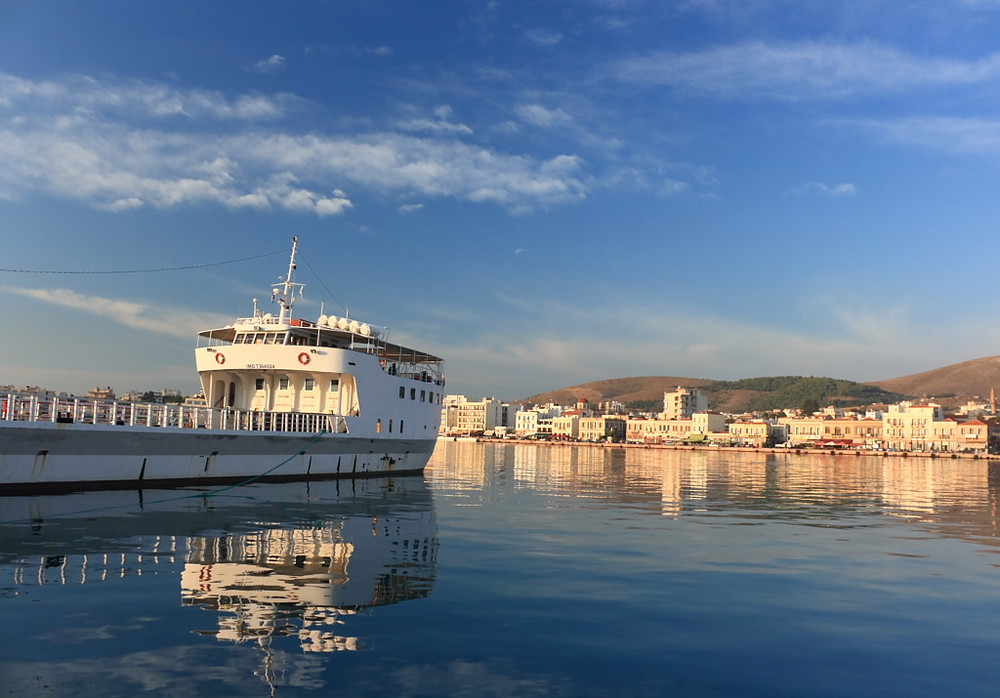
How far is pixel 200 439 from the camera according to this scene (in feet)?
97.5

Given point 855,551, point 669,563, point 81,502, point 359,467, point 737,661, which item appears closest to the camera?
point 737,661

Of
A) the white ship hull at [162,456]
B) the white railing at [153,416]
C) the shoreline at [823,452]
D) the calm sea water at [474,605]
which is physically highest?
the white railing at [153,416]

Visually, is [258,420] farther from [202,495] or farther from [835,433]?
[835,433]

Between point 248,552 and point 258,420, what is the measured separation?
66.9 ft

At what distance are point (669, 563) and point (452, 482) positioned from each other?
2718cm

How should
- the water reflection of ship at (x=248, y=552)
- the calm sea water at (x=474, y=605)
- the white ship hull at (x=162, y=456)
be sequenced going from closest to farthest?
the calm sea water at (x=474, y=605) < the water reflection of ship at (x=248, y=552) < the white ship hull at (x=162, y=456)

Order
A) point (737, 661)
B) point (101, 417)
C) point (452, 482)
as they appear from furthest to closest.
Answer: point (452, 482), point (101, 417), point (737, 661)

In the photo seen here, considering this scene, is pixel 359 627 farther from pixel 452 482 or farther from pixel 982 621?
pixel 452 482

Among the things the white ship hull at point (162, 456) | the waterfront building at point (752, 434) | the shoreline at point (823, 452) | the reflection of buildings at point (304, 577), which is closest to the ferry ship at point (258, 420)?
the white ship hull at point (162, 456)

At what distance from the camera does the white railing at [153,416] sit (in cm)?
2442

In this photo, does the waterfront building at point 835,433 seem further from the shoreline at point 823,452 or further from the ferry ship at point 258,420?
the ferry ship at point 258,420

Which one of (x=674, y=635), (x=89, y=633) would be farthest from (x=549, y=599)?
(x=89, y=633)

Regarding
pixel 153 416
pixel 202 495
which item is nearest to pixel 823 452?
pixel 153 416

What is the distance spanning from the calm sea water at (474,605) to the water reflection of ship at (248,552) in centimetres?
7
